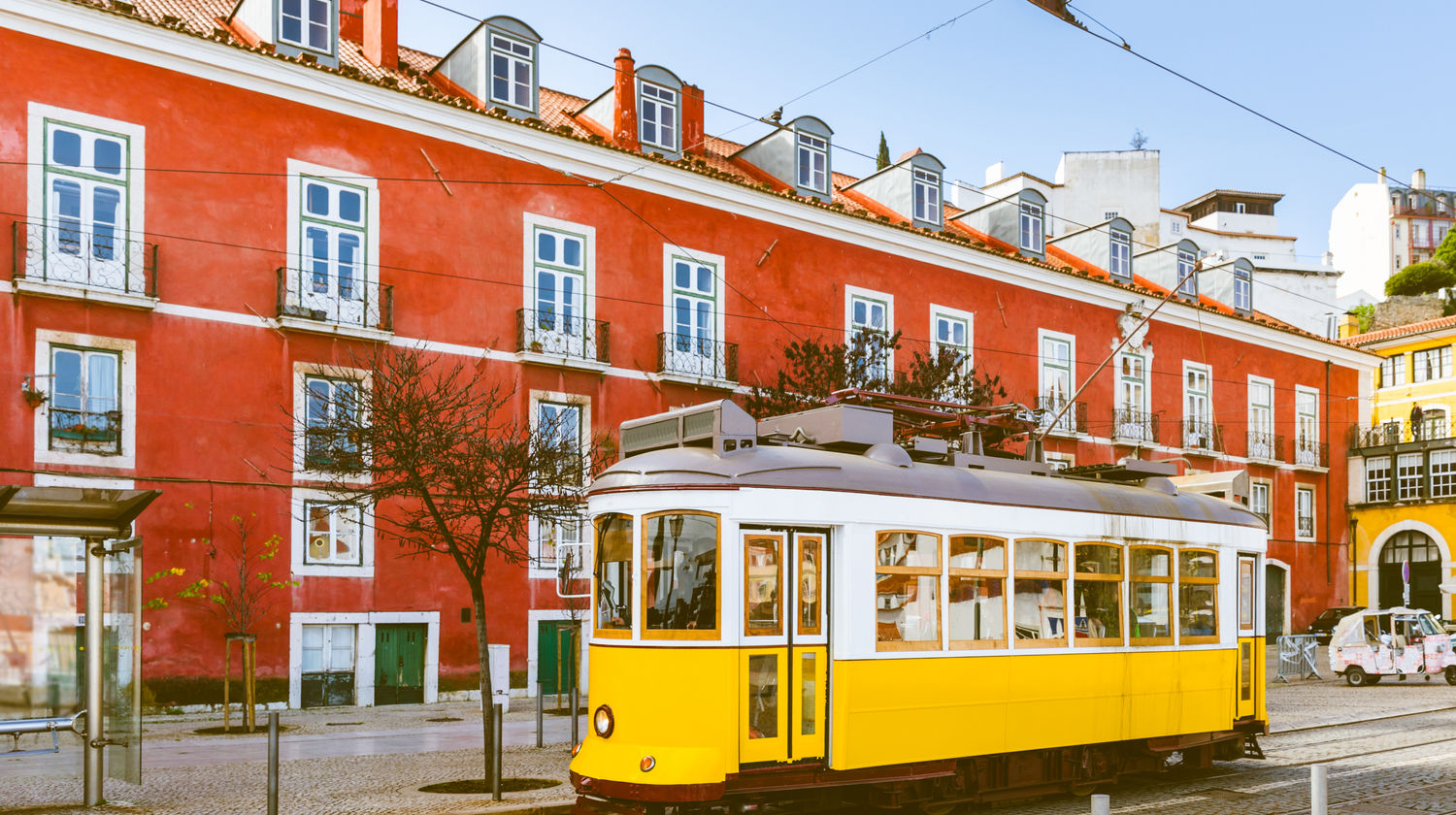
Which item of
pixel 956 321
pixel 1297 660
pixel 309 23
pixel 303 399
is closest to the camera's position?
pixel 303 399

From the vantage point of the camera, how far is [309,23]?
843 inches

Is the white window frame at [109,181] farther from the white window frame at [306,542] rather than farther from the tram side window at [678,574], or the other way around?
the tram side window at [678,574]

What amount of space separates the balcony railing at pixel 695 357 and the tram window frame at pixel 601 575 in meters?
14.7

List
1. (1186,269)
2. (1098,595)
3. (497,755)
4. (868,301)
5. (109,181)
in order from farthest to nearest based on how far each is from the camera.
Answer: (1186,269) < (868,301) < (109,181) < (1098,595) < (497,755)

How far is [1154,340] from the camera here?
3509 centimetres

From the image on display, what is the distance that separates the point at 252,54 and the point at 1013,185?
121 ft

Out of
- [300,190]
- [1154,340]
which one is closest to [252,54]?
[300,190]

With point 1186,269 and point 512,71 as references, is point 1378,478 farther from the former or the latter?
point 512,71

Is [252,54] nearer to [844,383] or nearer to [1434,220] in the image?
[844,383]

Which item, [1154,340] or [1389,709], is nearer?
[1389,709]

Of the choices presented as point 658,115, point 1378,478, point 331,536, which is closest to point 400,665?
point 331,536

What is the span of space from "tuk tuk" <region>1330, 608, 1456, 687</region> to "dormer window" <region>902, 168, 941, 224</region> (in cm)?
1293

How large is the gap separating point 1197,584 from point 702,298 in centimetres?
1462

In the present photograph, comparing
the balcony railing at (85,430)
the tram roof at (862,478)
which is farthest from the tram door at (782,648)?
the balcony railing at (85,430)
